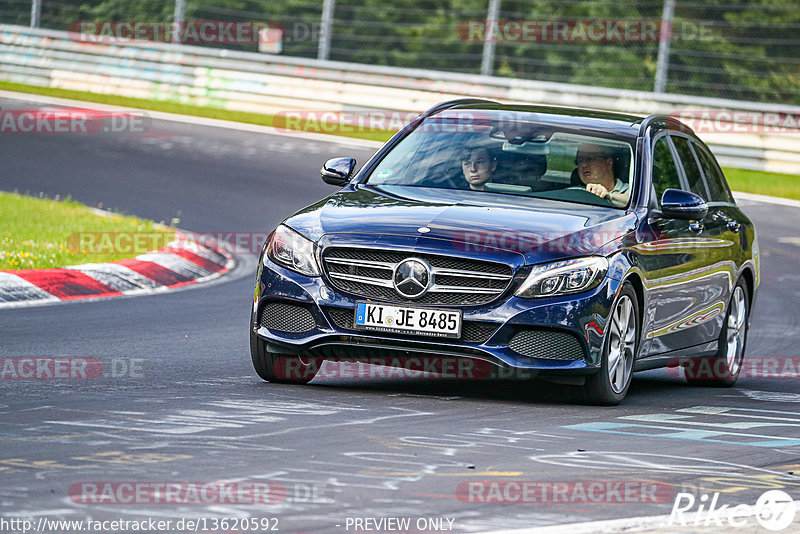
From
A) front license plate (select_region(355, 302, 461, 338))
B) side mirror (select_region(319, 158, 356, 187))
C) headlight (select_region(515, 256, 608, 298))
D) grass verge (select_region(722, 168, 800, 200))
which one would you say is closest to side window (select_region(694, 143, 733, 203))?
side mirror (select_region(319, 158, 356, 187))

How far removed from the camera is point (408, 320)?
761 cm

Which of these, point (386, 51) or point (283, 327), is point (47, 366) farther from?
point (386, 51)

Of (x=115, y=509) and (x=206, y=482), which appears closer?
(x=115, y=509)

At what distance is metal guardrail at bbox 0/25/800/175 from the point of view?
22.7 metres

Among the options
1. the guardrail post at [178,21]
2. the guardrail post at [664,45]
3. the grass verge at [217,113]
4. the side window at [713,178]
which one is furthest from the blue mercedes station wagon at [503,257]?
the guardrail post at [178,21]

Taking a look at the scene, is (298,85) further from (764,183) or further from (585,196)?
(585,196)

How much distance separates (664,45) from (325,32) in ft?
20.4

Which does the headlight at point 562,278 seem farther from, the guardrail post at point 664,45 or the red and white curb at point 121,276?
the guardrail post at point 664,45

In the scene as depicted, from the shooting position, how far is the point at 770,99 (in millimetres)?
23906

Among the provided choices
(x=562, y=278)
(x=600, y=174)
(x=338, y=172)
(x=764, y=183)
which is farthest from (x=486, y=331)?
(x=764, y=183)

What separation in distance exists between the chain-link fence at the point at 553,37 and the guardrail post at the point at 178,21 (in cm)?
3

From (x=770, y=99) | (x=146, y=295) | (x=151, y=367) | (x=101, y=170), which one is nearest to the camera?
(x=151, y=367)

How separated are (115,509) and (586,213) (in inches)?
161

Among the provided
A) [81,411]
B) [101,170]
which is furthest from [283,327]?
[101,170]
